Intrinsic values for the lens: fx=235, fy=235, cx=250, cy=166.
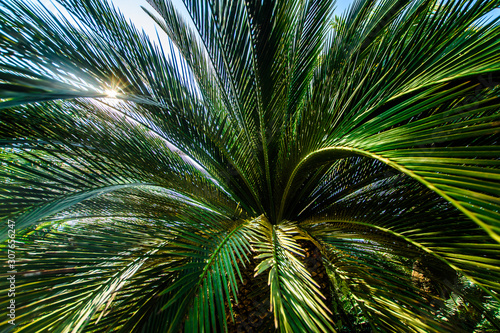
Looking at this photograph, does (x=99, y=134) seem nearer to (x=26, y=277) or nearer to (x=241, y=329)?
(x=26, y=277)

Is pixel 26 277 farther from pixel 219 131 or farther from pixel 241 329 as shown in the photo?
pixel 219 131

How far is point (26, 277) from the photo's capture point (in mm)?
1144

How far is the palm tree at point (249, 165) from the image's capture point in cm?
106

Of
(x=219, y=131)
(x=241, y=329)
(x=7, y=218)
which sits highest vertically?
(x=219, y=131)

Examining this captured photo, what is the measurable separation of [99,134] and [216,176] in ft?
3.95

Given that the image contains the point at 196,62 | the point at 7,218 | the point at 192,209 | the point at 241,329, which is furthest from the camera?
the point at 196,62

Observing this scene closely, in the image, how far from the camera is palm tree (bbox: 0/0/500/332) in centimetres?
106

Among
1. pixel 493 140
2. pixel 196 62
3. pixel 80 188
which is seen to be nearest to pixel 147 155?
pixel 80 188

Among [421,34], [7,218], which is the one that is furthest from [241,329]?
[421,34]

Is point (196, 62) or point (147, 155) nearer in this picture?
point (147, 155)

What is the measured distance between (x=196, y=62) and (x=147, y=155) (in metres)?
1.13

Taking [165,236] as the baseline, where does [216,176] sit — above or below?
above

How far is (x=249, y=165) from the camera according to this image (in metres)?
2.67

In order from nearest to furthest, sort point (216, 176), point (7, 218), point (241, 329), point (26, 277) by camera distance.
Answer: point (26, 277)
point (7, 218)
point (241, 329)
point (216, 176)
